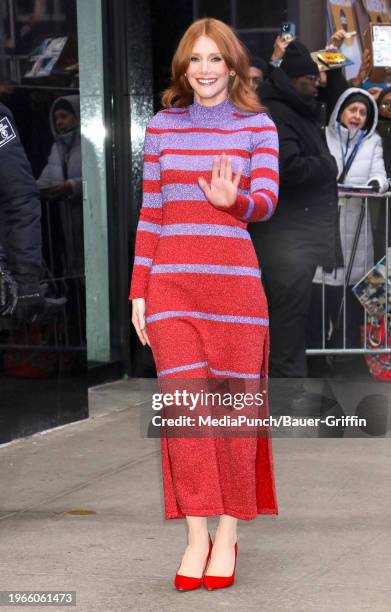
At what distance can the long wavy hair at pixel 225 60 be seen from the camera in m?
4.52

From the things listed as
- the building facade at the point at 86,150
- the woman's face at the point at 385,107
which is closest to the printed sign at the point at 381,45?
the woman's face at the point at 385,107

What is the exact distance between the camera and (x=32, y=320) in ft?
24.2

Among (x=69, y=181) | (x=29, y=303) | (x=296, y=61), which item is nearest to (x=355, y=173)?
(x=296, y=61)

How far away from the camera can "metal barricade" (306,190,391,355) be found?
892 centimetres

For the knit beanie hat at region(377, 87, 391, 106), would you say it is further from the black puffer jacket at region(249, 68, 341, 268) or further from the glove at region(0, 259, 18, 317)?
the glove at region(0, 259, 18, 317)

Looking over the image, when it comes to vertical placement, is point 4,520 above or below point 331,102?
below

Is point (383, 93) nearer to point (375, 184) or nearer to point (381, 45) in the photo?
point (381, 45)

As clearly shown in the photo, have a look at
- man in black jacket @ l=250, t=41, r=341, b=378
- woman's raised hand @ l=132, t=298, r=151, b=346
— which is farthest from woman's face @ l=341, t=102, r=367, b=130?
woman's raised hand @ l=132, t=298, r=151, b=346

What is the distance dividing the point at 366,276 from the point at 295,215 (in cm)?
88

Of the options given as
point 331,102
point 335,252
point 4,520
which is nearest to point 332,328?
point 335,252

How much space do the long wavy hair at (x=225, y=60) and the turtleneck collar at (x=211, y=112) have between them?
30mm

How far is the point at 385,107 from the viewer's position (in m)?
8.94

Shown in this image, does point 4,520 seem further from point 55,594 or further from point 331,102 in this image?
point 331,102

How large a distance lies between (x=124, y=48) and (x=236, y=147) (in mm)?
5081
